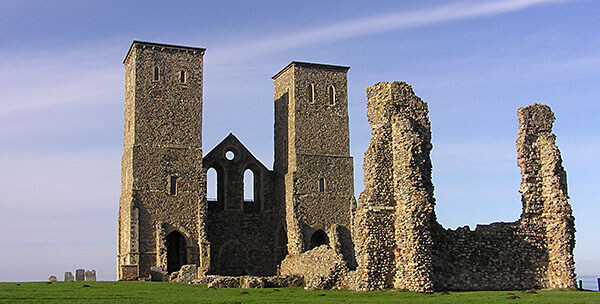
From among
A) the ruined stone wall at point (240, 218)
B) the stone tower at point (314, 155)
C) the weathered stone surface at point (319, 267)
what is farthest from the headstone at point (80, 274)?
the stone tower at point (314, 155)

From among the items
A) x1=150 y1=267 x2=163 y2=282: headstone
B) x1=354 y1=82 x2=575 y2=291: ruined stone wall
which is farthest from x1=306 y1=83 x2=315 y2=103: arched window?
x1=354 y1=82 x2=575 y2=291: ruined stone wall

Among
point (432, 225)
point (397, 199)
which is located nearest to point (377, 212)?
point (397, 199)

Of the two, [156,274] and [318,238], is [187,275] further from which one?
[318,238]

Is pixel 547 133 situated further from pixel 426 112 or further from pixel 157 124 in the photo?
pixel 157 124

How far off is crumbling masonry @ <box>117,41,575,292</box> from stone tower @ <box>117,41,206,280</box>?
56 mm

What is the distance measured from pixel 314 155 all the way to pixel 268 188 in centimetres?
358

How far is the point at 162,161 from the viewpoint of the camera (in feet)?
137

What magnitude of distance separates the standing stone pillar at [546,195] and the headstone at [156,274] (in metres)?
18.5

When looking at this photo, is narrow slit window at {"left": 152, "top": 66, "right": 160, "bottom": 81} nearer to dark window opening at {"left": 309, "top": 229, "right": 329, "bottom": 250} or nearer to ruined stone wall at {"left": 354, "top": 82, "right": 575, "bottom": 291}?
dark window opening at {"left": 309, "top": 229, "right": 329, "bottom": 250}

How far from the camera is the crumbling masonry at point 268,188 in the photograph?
2580 centimetres

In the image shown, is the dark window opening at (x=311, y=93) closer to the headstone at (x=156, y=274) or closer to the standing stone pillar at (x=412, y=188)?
the headstone at (x=156, y=274)

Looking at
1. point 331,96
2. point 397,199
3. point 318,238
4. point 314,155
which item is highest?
point 331,96

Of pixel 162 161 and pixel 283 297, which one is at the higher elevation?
pixel 162 161

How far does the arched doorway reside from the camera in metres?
43.0
